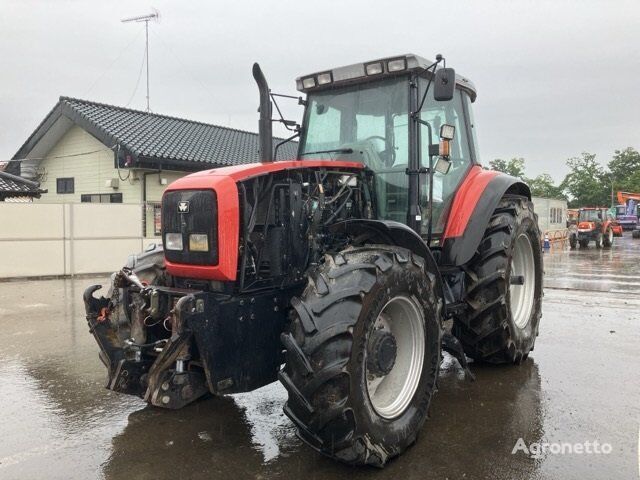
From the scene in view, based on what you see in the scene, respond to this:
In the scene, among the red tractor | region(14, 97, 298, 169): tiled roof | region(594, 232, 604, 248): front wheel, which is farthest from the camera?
region(594, 232, 604, 248): front wheel

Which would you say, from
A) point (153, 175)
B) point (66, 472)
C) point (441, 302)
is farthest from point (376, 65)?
point (153, 175)

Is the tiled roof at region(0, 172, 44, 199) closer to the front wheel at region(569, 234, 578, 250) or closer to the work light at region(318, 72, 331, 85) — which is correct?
the work light at region(318, 72, 331, 85)

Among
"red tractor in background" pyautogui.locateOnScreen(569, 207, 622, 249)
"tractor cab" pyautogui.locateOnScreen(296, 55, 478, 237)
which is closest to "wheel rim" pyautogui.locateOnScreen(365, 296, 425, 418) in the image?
"tractor cab" pyautogui.locateOnScreen(296, 55, 478, 237)

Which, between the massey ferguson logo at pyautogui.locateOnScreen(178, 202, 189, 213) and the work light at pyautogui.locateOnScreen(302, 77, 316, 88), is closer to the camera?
the massey ferguson logo at pyautogui.locateOnScreen(178, 202, 189, 213)

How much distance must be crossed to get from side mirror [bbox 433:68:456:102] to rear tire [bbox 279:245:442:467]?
3.96 feet

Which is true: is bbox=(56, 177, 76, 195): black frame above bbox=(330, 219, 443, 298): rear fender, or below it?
above

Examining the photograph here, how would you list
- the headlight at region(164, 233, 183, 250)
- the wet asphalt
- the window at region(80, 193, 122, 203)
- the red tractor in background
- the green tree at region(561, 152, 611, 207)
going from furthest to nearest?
the green tree at region(561, 152, 611, 207) < the red tractor in background < the window at region(80, 193, 122, 203) < the headlight at region(164, 233, 183, 250) < the wet asphalt

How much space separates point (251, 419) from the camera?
3.90m

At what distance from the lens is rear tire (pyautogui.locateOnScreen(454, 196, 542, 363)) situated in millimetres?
4551

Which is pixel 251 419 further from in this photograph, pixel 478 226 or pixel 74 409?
pixel 478 226

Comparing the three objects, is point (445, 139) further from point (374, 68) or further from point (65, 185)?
point (65, 185)

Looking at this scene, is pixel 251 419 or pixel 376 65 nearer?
pixel 251 419

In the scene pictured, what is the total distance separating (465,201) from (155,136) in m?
13.8

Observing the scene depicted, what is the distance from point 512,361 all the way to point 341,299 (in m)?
2.74
